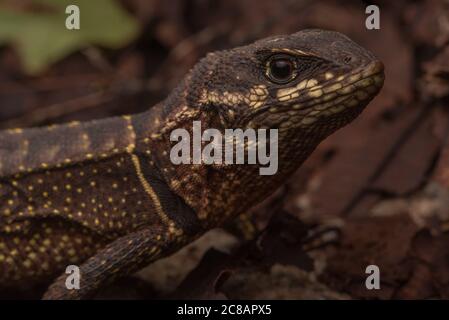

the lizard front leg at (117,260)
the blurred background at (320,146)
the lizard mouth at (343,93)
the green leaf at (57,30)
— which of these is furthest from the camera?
the green leaf at (57,30)

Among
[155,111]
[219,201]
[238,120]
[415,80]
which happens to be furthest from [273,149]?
[415,80]

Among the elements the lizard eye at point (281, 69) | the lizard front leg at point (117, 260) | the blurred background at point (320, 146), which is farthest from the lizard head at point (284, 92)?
the blurred background at point (320, 146)

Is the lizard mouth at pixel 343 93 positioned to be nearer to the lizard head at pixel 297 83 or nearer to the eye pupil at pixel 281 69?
the lizard head at pixel 297 83

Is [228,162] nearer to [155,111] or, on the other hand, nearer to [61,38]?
[155,111]

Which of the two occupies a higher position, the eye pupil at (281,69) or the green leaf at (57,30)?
the green leaf at (57,30)

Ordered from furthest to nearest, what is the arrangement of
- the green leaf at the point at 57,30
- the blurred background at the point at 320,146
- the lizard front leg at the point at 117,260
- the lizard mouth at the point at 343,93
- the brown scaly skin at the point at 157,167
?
the green leaf at the point at 57,30, the blurred background at the point at 320,146, the lizard front leg at the point at 117,260, the brown scaly skin at the point at 157,167, the lizard mouth at the point at 343,93

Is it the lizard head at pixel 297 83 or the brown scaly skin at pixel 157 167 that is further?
the brown scaly skin at pixel 157 167

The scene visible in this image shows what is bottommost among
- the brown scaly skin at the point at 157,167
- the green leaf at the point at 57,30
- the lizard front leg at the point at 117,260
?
the lizard front leg at the point at 117,260

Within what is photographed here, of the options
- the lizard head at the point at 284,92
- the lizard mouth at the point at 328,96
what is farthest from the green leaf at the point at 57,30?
the lizard mouth at the point at 328,96
